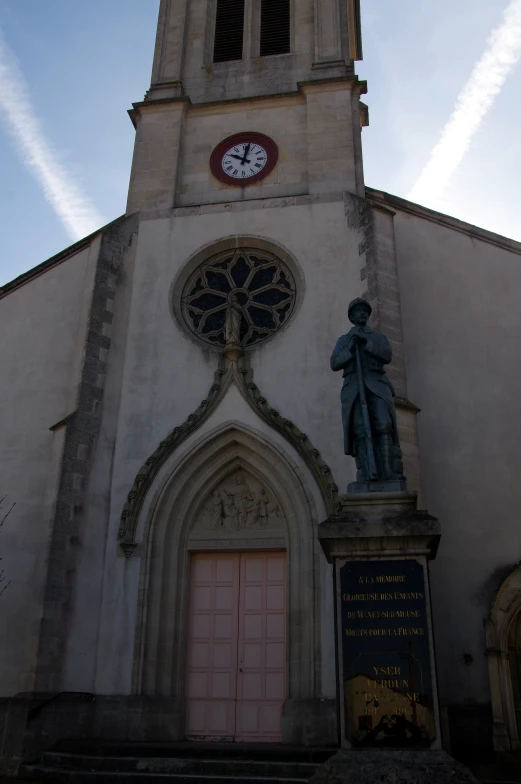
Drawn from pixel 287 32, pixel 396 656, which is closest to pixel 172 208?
pixel 287 32

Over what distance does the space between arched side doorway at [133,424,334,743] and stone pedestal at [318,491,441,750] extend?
13.5 feet

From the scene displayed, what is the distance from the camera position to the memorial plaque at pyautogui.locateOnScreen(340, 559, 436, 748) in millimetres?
6070

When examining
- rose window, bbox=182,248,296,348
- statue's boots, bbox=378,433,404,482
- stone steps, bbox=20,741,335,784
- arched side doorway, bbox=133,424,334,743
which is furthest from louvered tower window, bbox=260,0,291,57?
stone steps, bbox=20,741,335,784

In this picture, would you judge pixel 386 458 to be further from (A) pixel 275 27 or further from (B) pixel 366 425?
(A) pixel 275 27

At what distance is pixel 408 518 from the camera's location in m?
6.75

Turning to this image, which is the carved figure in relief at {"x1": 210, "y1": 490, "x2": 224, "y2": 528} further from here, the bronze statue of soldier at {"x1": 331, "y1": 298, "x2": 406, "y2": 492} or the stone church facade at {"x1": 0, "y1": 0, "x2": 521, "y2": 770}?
the bronze statue of soldier at {"x1": 331, "y1": 298, "x2": 406, "y2": 492}

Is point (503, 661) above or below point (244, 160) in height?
below

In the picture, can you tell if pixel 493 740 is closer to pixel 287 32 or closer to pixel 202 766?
pixel 202 766

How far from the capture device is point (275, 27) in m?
17.4

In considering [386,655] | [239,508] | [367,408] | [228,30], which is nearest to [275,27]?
[228,30]

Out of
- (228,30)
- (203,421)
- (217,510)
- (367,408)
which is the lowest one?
(367,408)

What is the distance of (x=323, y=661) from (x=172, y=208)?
877cm

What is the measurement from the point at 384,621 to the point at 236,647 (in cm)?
517

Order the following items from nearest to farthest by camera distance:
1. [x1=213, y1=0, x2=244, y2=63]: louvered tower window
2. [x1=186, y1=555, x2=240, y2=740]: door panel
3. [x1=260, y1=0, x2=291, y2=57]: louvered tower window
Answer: [x1=186, y1=555, x2=240, y2=740]: door panel < [x1=260, y1=0, x2=291, y2=57]: louvered tower window < [x1=213, y1=0, x2=244, y2=63]: louvered tower window
